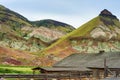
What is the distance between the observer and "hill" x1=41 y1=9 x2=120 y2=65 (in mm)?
136875

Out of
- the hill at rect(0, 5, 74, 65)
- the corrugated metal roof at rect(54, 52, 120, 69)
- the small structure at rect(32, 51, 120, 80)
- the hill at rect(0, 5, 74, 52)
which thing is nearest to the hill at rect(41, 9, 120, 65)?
the hill at rect(0, 5, 74, 65)

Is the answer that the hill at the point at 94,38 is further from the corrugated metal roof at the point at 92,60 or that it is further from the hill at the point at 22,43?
the corrugated metal roof at the point at 92,60

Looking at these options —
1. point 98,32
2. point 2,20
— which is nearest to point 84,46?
point 98,32

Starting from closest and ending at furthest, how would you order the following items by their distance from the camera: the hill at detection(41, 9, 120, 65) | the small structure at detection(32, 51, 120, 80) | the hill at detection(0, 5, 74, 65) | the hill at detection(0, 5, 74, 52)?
the small structure at detection(32, 51, 120, 80), the hill at detection(0, 5, 74, 65), the hill at detection(41, 9, 120, 65), the hill at detection(0, 5, 74, 52)

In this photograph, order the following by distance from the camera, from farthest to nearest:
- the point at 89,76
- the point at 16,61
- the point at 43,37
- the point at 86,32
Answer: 1. the point at 43,37
2. the point at 86,32
3. the point at 16,61
4. the point at 89,76

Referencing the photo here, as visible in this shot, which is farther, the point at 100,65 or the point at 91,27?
the point at 91,27

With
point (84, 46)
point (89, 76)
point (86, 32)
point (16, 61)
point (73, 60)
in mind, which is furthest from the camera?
point (86, 32)

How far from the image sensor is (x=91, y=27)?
155875 millimetres

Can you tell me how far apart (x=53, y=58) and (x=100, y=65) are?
191ft

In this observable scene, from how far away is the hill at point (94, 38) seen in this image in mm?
136875

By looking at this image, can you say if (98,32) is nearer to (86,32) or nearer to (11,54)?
(86,32)

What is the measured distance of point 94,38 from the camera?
477 feet

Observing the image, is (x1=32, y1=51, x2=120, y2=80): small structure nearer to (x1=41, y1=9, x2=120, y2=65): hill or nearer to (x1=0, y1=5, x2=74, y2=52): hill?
(x1=41, y1=9, x2=120, y2=65): hill

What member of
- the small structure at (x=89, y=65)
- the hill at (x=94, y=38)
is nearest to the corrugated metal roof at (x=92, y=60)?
the small structure at (x=89, y=65)
